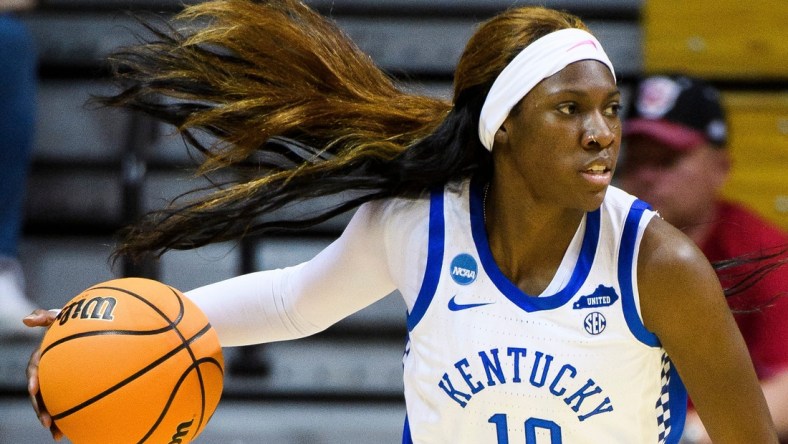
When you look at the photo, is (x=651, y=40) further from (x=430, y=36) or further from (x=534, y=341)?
(x=534, y=341)

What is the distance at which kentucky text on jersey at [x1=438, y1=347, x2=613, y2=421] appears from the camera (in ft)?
7.79

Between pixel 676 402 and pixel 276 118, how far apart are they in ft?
3.39

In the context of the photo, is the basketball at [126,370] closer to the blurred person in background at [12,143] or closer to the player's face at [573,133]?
the player's face at [573,133]

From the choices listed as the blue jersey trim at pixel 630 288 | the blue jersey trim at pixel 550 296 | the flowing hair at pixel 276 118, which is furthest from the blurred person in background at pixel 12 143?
the blue jersey trim at pixel 630 288

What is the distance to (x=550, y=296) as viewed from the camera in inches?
95.3

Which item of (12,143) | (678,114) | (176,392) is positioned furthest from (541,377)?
(12,143)

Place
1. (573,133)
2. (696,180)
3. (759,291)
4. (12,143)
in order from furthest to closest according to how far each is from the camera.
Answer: (12,143)
(696,180)
(759,291)
(573,133)

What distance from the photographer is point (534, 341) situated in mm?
2389

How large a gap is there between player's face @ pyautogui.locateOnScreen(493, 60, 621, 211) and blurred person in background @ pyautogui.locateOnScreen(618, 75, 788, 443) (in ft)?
3.83

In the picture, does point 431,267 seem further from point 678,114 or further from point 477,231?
point 678,114

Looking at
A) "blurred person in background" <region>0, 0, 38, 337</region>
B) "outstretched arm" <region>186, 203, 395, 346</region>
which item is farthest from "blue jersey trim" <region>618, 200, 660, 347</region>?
"blurred person in background" <region>0, 0, 38, 337</region>

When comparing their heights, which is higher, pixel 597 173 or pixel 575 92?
pixel 575 92

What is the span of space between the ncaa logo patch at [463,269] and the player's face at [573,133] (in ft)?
0.72

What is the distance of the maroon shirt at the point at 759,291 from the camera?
3.29m
